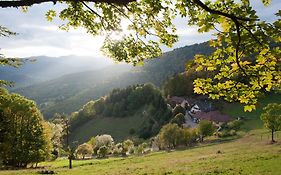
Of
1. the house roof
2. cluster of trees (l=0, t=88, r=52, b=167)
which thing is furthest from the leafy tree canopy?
the house roof

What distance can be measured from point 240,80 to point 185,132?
10262 centimetres

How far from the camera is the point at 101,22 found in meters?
14.3

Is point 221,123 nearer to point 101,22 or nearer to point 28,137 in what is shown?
point 28,137

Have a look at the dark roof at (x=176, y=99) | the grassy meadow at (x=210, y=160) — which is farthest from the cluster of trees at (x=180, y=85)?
the grassy meadow at (x=210, y=160)

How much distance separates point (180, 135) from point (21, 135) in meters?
52.8

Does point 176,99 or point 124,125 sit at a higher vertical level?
point 176,99

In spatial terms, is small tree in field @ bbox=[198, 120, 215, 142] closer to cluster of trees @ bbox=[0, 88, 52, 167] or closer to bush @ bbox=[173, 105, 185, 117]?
bush @ bbox=[173, 105, 185, 117]

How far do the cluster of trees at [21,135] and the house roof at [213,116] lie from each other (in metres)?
91.9

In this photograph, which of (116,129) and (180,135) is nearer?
(180,135)

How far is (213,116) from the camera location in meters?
157

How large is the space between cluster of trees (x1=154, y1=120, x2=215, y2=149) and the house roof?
123 feet

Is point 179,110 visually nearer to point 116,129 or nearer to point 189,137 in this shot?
point 116,129

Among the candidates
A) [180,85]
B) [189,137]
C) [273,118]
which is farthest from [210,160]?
[180,85]

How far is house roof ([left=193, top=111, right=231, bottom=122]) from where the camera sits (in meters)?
152
